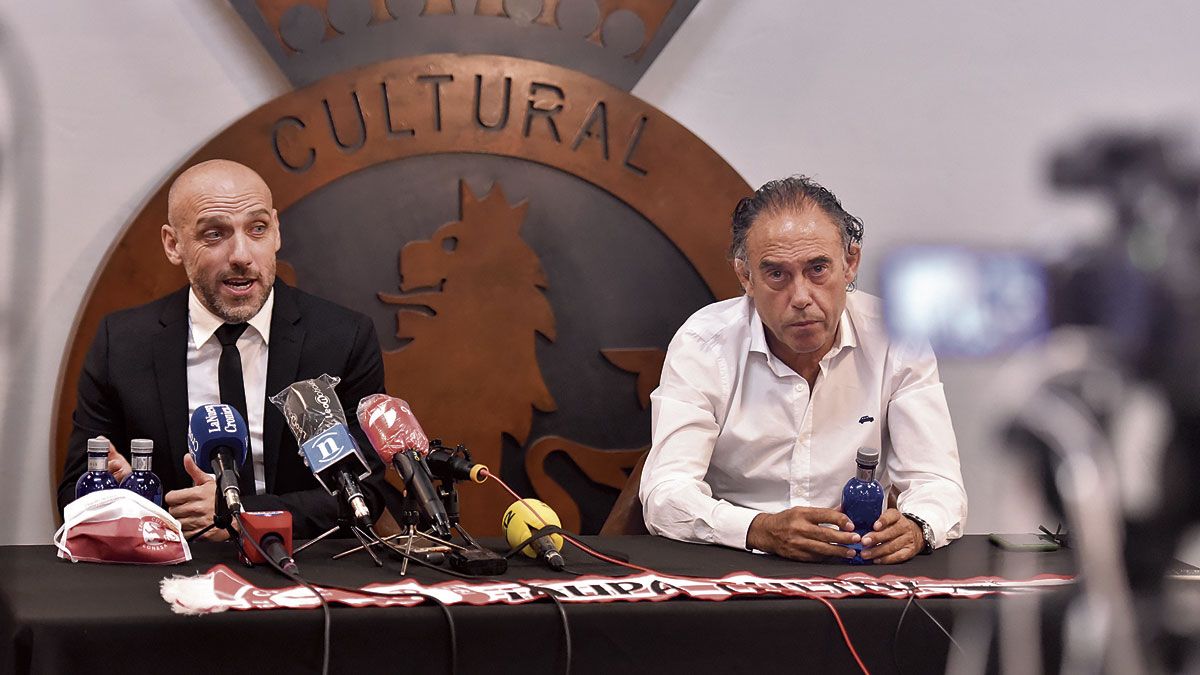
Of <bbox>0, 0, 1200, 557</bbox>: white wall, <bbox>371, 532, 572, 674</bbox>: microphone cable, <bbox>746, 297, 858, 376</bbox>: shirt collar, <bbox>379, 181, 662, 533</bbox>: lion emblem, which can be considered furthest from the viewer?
<bbox>379, 181, 662, 533</bbox>: lion emblem

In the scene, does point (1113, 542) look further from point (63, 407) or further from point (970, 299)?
point (63, 407)

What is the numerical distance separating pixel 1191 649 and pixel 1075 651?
4 cm

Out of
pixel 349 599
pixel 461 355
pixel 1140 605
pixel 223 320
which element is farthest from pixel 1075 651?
pixel 461 355

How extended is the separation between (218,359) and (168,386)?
0.13 m

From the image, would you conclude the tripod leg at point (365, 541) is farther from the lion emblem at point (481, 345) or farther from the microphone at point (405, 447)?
the lion emblem at point (481, 345)

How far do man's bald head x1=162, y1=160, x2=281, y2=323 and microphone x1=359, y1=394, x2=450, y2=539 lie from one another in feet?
2.78

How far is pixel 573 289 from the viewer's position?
3205mm

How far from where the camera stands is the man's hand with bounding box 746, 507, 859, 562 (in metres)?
1.99

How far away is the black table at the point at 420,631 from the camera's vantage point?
148cm

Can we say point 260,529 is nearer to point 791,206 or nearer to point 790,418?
point 790,418

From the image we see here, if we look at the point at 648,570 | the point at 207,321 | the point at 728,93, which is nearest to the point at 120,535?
the point at 648,570

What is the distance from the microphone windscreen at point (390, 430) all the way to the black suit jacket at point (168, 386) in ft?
1.76

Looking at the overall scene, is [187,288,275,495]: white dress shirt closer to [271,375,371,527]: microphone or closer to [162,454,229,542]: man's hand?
[162,454,229,542]: man's hand

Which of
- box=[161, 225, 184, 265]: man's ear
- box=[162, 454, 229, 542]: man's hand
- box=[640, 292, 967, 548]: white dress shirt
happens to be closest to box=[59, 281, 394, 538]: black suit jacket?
box=[161, 225, 184, 265]: man's ear
